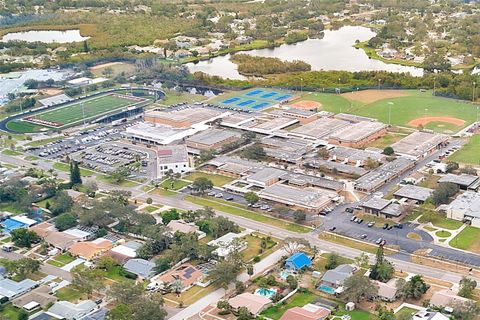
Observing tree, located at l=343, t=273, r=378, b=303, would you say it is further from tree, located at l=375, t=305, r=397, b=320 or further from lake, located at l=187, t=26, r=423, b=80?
lake, located at l=187, t=26, r=423, b=80

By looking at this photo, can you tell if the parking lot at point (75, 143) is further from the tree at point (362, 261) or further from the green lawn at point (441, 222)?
the green lawn at point (441, 222)

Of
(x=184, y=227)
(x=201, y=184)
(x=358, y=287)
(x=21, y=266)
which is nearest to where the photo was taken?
(x=358, y=287)

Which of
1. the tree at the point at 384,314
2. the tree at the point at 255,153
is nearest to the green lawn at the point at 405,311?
the tree at the point at 384,314

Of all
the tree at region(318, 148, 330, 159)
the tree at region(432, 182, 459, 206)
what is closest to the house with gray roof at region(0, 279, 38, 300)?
the tree at region(318, 148, 330, 159)

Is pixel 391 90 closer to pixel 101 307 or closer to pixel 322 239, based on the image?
pixel 322 239

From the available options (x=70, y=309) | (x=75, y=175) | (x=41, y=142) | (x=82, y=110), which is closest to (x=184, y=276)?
(x=70, y=309)

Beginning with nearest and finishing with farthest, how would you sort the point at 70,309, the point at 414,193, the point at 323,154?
1. the point at 70,309
2. the point at 414,193
3. the point at 323,154

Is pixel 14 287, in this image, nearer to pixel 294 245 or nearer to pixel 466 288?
pixel 294 245
